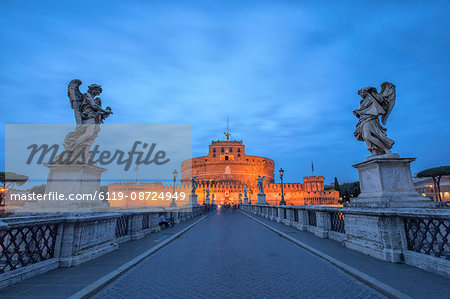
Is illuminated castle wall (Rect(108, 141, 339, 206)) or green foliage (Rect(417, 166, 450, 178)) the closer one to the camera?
green foliage (Rect(417, 166, 450, 178))

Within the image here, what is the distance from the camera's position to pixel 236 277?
419 cm

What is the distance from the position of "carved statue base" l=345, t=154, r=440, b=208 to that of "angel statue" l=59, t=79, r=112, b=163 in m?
7.93

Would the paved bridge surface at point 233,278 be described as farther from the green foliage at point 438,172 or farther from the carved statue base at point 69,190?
the green foliage at point 438,172

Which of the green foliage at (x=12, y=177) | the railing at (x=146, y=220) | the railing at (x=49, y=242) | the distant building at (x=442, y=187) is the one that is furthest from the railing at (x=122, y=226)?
the distant building at (x=442, y=187)

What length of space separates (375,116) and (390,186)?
2074mm

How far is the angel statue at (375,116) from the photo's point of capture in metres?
6.16

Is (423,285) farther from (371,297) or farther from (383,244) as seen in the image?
(383,244)

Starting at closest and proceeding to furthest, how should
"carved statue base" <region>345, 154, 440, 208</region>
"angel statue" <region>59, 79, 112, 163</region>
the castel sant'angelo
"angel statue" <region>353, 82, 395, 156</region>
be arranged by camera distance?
"carved statue base" <region>345, 154, 440, 208</region> < "angel statue" <region>59, 79, 112, 163</region> < "angel statue" <region>353, 82, 395, 156</region> < the castel sant'angelo

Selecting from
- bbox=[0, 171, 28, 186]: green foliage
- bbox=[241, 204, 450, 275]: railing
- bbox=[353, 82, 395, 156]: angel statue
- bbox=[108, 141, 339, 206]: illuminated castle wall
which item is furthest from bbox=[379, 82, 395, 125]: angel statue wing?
bbox=[108, 141, 339, 206]: illuminated castle wall

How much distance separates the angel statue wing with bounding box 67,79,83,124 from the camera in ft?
20.4

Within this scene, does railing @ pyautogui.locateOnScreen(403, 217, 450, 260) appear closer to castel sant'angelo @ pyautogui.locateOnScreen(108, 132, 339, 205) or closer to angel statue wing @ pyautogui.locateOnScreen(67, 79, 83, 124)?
angel statue wing @ pyautogui.locateOnScreen(67, 79, 83, 124)

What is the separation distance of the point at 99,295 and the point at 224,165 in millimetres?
102072

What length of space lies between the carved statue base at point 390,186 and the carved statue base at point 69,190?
25.0ft

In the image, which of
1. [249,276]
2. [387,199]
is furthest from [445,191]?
[249,276]
